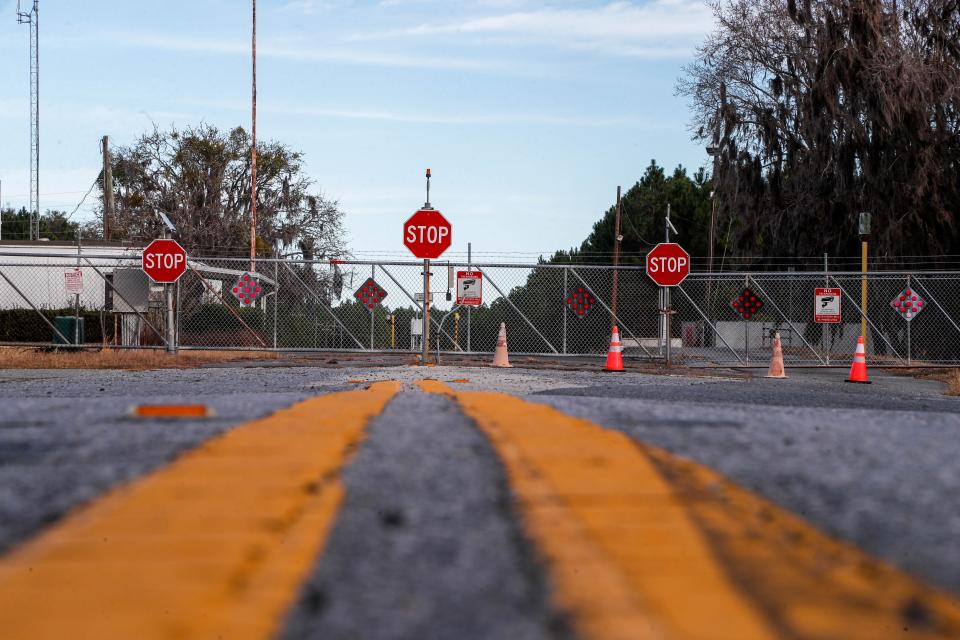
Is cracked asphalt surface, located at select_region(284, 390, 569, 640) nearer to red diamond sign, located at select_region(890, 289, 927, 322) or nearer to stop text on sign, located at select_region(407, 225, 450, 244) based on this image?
stop text on sign, located at select_region(407, 225, 450, 244)

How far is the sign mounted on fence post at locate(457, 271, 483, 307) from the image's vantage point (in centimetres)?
2028

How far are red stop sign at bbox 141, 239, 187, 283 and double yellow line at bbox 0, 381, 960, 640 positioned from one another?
18097 mm

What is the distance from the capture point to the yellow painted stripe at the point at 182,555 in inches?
67.6

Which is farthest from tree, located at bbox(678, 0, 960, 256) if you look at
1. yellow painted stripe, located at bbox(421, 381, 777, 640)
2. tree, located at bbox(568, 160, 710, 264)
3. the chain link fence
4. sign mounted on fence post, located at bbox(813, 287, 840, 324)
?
yellow painted stripe, located at bbox(421, 381, 777, 640)

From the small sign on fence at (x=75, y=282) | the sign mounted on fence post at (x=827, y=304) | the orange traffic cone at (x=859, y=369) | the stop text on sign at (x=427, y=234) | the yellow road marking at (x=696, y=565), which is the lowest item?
the orange traffic cone at (x=859, y=369)

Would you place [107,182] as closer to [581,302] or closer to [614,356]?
[581,302]

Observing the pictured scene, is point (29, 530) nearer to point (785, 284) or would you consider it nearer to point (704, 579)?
point (704, 579)

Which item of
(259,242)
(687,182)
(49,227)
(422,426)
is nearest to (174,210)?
(259,242)

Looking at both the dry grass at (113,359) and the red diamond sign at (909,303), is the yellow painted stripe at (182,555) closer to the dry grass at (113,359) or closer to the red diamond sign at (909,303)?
the dry grass at (113,359)

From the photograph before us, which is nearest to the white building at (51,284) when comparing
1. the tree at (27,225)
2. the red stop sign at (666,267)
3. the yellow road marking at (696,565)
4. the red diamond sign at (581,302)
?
the red diamond sign at (581,302)

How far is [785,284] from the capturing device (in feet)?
86.6

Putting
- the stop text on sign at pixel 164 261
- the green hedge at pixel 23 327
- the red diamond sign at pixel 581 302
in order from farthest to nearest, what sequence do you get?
the green hedge at pixel 23 327 → the red diamond sign at pixel 581 302 → the stop text on sign at pixel 164 261

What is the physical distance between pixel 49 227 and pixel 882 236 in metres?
67.3

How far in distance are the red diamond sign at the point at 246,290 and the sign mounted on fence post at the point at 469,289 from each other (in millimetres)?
4366
